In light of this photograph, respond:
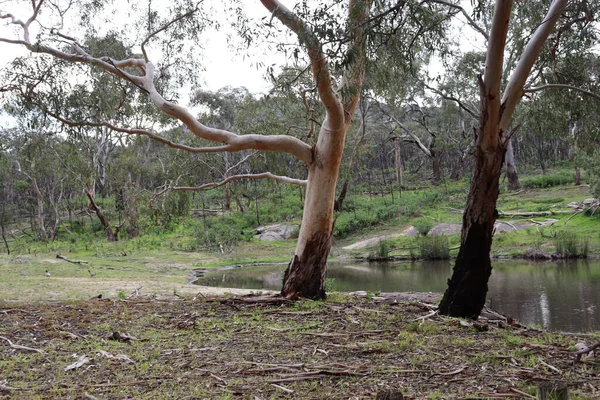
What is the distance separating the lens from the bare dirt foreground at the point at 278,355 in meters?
3.15

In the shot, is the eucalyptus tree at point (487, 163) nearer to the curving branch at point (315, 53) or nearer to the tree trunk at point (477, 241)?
the tree trunk at point (477, 241)

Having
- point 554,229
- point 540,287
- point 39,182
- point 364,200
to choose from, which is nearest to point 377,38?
point 540,287

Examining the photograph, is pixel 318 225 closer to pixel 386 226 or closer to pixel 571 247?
pixel 571 247

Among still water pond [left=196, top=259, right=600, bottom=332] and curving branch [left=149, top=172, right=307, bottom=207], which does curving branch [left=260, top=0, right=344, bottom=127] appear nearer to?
curving branch [left=149, top=172, right=307, bottom=207]

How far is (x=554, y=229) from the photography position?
15242 millimetres

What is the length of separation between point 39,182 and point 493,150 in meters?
28.0

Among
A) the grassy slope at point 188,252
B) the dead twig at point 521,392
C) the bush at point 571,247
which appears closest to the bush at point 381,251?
the grassy slope at point 188,252

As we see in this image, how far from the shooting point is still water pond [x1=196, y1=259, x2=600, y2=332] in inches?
285

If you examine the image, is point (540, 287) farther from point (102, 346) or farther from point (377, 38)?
point (102, 346)

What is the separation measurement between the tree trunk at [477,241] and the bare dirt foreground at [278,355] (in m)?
0.27

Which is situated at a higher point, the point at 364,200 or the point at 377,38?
the point at 377,38

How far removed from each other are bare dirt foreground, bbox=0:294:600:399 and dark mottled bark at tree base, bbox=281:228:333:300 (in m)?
0.56

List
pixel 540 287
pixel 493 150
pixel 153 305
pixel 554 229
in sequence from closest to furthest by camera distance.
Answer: pixel 493 150, pixel 153 305, pixel 540 287, pixel 554 229

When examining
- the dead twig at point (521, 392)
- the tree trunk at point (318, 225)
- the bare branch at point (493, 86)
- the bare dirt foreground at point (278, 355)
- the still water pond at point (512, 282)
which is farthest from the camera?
the still water pond at point (512, 282)
